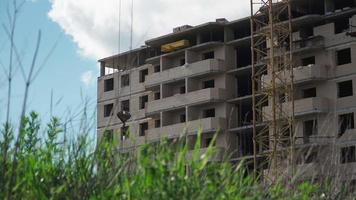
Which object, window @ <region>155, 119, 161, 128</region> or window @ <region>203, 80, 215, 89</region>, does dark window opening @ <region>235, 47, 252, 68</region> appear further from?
window @ <region>155, 119, 161, 128</region>

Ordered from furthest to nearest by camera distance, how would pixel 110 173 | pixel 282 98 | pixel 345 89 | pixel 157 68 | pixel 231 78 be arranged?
pixel 157 68 → pixel 231 78 → pixel 282 98 → pixel 345 89 → pixel 110 173

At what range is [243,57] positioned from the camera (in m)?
45.0

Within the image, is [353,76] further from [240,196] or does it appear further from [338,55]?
[240,196]

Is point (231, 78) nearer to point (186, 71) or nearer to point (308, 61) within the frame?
point (186, 71)

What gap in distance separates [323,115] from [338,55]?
10.5ft

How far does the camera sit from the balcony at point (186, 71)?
42.6 m

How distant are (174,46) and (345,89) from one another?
12.3 metres

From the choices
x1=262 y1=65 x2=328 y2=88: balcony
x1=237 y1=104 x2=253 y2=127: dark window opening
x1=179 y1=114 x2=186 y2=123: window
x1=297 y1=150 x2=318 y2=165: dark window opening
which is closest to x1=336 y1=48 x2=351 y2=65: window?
x1=262 y1=65 x2=328 y2=88: balcony

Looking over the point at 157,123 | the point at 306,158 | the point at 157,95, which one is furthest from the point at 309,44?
the point at 306,158

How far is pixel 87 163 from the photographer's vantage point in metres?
5.98

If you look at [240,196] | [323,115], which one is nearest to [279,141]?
[323,115]

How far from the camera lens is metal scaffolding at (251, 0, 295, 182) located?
1531 inches

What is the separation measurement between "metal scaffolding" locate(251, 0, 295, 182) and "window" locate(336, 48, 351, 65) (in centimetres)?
231

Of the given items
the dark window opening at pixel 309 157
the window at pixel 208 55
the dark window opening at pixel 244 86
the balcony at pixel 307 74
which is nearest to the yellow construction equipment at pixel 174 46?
the window at pixel 208 55
